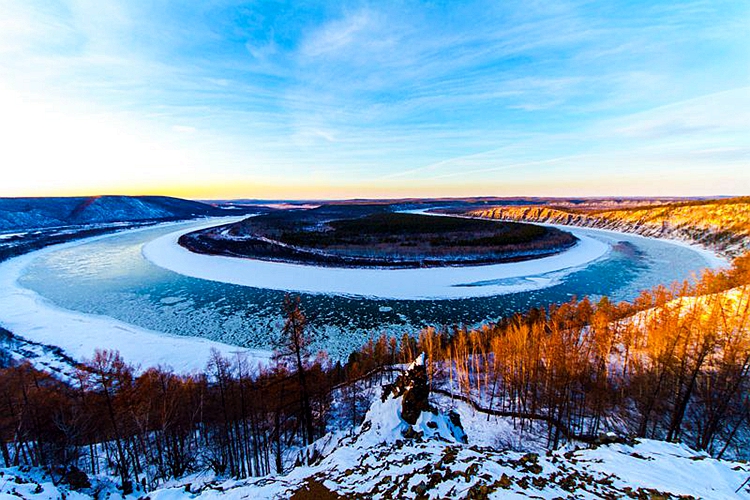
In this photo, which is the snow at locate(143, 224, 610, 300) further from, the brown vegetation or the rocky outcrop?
the rocky outcrop

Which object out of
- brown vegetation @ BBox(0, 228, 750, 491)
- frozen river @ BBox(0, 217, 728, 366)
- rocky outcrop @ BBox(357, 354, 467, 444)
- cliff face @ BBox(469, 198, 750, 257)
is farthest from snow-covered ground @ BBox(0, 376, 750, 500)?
cliff face @ BBox(469, 198, 750, 257)

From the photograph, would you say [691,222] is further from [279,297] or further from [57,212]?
[57,212]

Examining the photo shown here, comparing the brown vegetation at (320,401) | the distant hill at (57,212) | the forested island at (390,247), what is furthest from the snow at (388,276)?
the distant hill at (57,212)

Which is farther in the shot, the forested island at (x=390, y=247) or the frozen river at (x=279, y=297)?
the forested island at (x=390, y=247)

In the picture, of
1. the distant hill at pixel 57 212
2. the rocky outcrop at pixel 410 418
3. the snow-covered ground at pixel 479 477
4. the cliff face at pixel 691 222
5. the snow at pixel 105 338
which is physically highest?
the distant hill at pixel 57 212

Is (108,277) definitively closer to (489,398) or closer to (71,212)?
(489,398)

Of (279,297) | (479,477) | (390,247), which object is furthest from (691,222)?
(479,477)

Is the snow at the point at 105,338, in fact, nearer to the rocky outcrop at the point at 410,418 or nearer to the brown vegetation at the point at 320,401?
the brown vegetation at the point at 320,401
